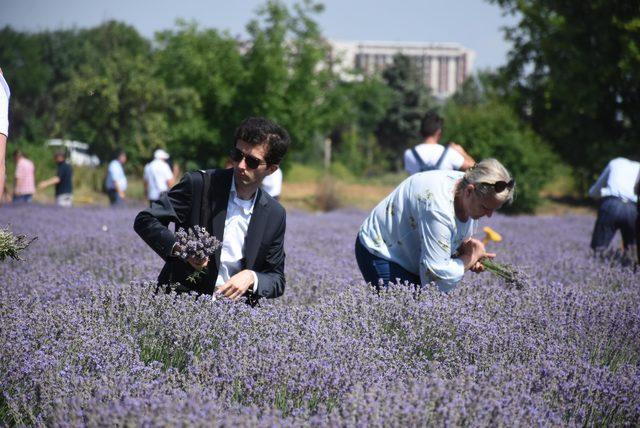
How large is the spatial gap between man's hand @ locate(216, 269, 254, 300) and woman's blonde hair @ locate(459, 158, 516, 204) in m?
1.20

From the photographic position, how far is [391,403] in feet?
8.79

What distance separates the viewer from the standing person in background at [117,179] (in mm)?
15157

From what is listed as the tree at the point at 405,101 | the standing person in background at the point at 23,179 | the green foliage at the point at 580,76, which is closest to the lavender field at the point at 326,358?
the standing person in background at the point at 23,179

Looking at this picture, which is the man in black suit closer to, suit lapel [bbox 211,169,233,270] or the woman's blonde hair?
suit lapel [bbox 211,169,233,270]

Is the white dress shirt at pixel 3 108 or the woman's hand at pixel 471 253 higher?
the white dress shirt at pixel 3 108

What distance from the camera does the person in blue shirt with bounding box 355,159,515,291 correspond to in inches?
148

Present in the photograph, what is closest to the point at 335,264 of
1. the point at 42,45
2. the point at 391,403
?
the point at 391,403

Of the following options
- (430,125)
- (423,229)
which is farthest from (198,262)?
(430,125)

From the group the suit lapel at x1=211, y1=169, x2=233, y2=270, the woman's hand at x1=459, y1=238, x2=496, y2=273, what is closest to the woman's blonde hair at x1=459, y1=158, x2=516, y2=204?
the woman's hand at x1=459, y1=238, x2=496, y2=273

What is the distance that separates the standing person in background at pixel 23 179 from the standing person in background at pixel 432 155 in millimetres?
9844

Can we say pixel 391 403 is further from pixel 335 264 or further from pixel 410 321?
pixel 335 264

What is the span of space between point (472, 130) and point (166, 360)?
23.0m

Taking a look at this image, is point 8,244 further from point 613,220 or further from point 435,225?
point 613,220

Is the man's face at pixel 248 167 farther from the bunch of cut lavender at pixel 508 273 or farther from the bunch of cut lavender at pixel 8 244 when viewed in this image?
the bunch of cut lavender at pixel 508 273
